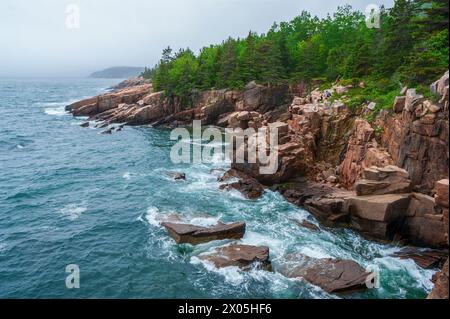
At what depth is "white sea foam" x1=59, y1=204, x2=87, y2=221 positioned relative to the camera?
35531mm

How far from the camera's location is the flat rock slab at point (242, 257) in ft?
84.3

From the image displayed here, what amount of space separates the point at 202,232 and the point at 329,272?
10.3 m

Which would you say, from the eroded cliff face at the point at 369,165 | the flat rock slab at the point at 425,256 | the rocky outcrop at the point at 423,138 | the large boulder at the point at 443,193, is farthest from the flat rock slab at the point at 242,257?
the rocky outcrop at the point at 423,138

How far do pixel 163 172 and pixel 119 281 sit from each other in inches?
1004

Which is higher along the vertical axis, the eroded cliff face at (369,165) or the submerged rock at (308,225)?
the eroded cliff face at (369,165)

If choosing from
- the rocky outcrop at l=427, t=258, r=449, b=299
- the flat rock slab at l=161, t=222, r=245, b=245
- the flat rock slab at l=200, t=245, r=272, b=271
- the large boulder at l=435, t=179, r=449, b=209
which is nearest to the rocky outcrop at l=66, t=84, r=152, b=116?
the flat rock slab at l=161, t=222, r=245, b=245

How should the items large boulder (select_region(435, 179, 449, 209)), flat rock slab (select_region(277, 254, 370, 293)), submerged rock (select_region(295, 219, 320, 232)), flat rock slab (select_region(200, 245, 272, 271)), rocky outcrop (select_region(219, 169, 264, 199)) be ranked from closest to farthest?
large boulder (select_region(435, 179, 449, 209)) < flat rock slab (select_region(277, 254, 370, 293)) < flat rock slab (select_region(200, 245, 272, 271)) < submerged rock (select_region(295, 219, 320, 232)) < rocky outcrop (select_region(219, 169, 264, 199))

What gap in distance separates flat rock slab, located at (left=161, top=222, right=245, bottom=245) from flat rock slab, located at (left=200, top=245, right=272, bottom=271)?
6.30 ft

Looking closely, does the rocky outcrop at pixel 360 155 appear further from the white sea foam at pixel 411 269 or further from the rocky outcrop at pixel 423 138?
the white sea foam at pixel 411 269

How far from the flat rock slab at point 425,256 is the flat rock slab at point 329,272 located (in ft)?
16.3

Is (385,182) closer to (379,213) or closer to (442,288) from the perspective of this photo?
(379,213)

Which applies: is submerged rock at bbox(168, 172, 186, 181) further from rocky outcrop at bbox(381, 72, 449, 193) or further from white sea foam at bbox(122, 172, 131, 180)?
rocky outcrop at bbox(381, 72, 449, 193)

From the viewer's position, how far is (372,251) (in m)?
28.1
